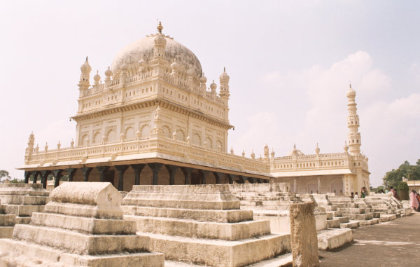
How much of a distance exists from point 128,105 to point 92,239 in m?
17.9

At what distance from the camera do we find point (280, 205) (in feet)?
20.5

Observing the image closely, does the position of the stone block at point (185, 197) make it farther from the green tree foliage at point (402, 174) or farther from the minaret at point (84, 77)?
the green tree foliage at point (402, 174)

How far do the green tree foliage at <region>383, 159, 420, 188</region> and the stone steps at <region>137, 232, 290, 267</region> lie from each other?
72691mm

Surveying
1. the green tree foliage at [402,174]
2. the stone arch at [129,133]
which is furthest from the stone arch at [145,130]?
the green tree foliage at [402,174]

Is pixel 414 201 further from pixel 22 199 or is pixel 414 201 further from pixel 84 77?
pixel 84 77

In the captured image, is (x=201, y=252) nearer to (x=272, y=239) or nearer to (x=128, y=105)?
(x=272, y=239)

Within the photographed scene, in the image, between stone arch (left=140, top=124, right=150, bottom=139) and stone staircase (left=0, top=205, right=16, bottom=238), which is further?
stone arch (left=140, top=124, right=150, bottom=139)

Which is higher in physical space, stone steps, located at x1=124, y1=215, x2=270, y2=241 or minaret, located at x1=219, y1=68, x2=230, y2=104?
minaret, located at x1=219, y1=68, x2=230, y2=104

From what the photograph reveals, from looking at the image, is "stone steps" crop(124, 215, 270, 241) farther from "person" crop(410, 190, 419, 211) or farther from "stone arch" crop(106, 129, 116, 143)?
"person" crop(410, 190, 419, 211)

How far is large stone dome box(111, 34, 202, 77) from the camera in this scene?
24734mm

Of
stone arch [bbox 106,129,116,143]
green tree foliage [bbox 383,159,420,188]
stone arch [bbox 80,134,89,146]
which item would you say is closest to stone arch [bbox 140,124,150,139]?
stone arch [bbox 106,129,116,143]

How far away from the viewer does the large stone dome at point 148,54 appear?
974 inches

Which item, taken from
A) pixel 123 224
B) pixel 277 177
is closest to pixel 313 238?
pixel 123 224

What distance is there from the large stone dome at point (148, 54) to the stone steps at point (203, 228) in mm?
20796
